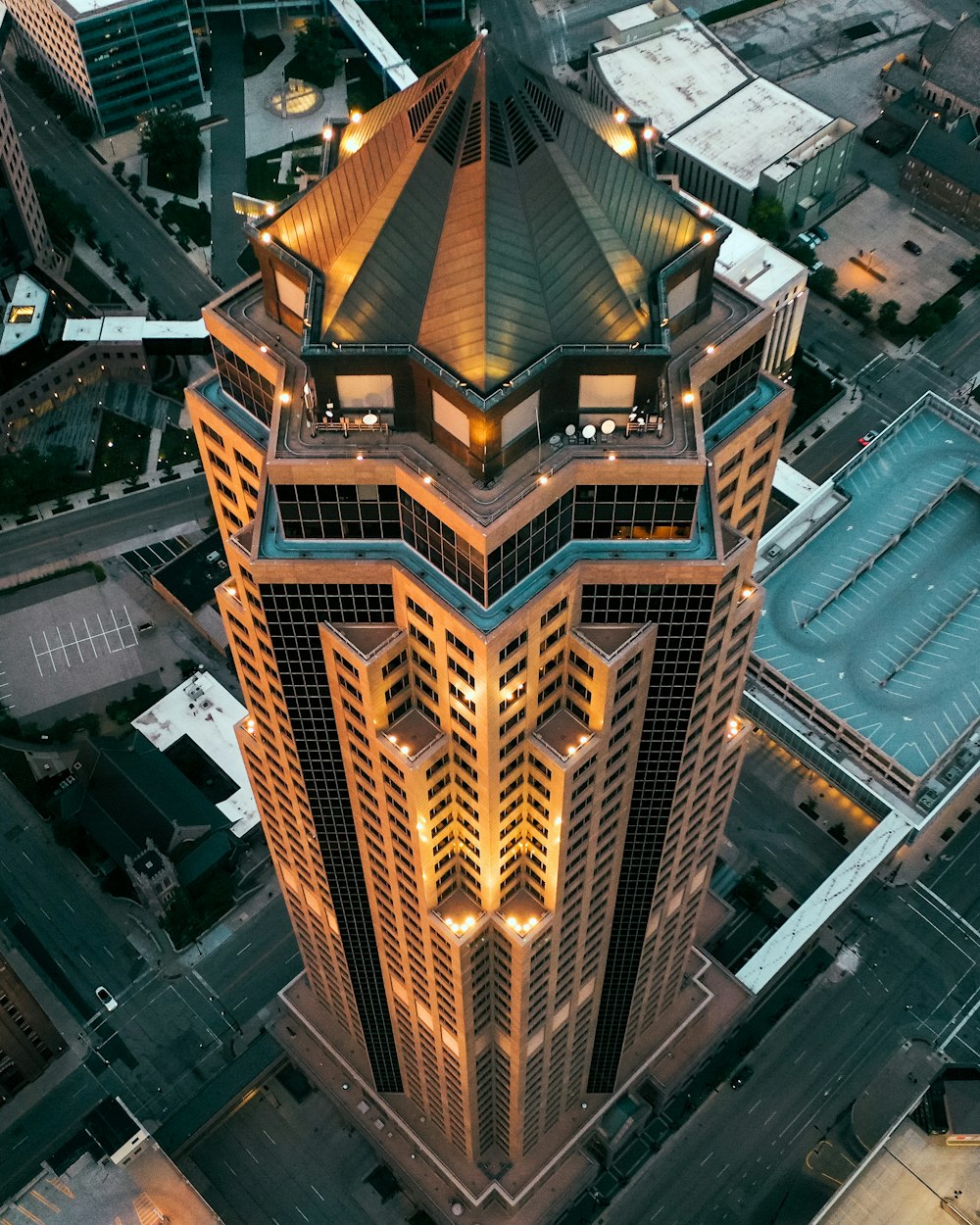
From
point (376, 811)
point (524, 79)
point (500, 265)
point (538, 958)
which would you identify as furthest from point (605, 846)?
point (524, 79)

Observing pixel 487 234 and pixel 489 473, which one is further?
pixel 489 473

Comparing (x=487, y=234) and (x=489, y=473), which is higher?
(x=487, y=234)

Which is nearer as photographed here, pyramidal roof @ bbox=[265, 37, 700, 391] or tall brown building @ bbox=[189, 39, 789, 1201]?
pyramidal roof @ bbox=[265, 37, 700, 391]

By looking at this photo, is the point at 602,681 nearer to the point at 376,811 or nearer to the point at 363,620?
the point at 363,620
